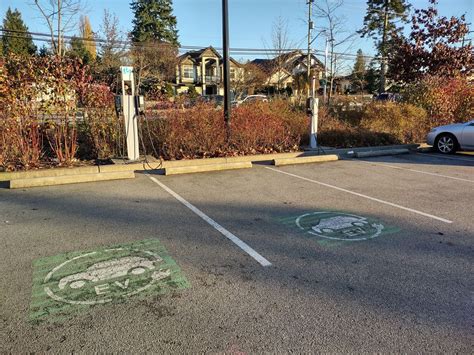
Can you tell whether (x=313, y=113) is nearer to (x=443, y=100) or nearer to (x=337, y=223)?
(x=337, y=223)

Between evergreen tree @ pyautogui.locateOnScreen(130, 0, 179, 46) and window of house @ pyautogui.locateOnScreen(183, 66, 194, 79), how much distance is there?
4042 mm

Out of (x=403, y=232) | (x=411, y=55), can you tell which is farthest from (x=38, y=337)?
(x=411, y=55)

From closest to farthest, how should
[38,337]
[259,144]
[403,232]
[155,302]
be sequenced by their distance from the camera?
[38,337] < [155,302] < [403,232] < [259,144]

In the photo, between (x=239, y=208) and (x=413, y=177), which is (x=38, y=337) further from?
(x=413, y=177)

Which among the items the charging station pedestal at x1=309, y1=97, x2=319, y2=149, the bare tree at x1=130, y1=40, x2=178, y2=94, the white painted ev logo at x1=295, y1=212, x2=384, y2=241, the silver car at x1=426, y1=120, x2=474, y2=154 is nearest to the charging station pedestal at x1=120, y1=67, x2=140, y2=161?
the white painted ev logo at x1=295, y1=212, x2=384, y2=241

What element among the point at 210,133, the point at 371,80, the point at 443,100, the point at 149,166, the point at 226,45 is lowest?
the point at 149,166

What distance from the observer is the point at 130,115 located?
8.61 metres

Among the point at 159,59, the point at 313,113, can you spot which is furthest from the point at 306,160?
the point at 159,59

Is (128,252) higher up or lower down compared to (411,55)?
lower down

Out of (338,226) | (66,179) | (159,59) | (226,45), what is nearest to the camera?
(338,226)

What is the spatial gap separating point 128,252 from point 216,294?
1341 millimetres

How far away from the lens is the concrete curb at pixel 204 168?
27.2ft

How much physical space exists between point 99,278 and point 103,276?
1.8 inches

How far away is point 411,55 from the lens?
19.4m
